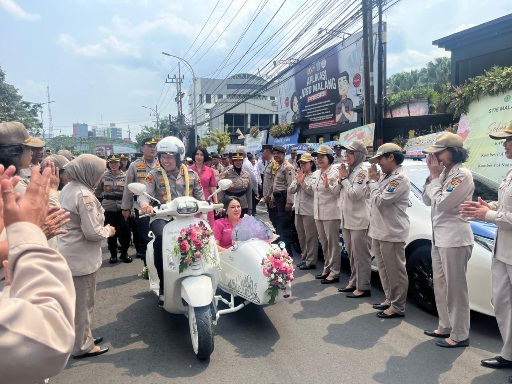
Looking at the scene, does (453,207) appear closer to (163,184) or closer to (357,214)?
(357,214)

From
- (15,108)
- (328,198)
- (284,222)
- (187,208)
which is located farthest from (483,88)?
(15,108)

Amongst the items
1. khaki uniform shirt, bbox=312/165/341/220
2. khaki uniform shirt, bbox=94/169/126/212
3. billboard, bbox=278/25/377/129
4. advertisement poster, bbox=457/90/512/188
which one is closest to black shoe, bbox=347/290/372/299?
khaki uniform shirt, bbox=312/165/341/220

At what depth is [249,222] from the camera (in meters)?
4.43

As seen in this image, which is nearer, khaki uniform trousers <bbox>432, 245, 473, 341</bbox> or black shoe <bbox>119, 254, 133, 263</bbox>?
khaki uniform trousers <bbox>432, 245, 473, 341</bbox>

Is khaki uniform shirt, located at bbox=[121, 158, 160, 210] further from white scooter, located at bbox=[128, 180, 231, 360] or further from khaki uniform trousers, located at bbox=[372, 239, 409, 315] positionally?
khaki uniform trousers, located at bbox=[372, 239, 409, 315]

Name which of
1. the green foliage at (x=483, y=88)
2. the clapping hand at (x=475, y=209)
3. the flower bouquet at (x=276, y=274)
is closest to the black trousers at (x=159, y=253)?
the flower bouquet at (x=276, y=274)

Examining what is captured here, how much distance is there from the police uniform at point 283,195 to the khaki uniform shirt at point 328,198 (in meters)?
1.38

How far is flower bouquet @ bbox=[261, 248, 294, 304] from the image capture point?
3.93 meters

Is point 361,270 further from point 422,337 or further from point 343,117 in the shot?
point 343,117

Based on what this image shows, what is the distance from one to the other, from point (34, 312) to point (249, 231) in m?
3.39

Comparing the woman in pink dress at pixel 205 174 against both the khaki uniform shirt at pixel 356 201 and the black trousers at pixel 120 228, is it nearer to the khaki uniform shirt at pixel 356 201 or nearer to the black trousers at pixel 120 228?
the black trousers at pixel 120 228

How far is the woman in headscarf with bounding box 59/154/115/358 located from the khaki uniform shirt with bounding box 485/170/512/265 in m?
3.35

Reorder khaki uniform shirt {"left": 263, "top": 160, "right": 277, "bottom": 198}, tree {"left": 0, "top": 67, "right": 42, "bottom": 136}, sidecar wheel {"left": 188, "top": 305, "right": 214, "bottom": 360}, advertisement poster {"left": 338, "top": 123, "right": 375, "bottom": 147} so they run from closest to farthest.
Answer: sidecar wheel {"left": 188, "top": 305, "right": 214, "bottom": 360}, khaki uniform shirt {"left": 263, "top": 160, "right": 277, "bottom": 198}, advertisement poster {"left": 338, "top": 123, "right": 375, "bottom": 147}, tree {"left": 0, "top": 67, "right": 42, "bottom": 136}

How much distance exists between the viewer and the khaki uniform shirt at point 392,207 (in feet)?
14.4
